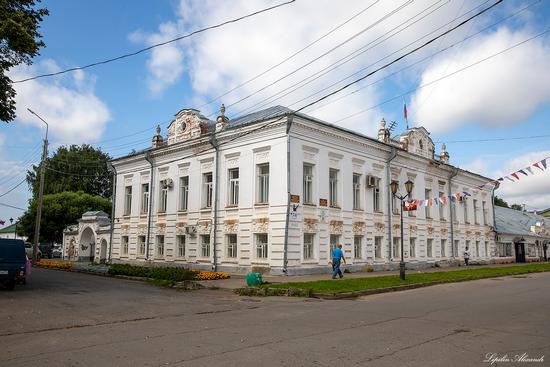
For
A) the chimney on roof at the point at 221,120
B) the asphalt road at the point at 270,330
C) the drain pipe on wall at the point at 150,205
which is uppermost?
the chimney on roof at the point at 221,120

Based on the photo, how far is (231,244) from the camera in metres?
26.0

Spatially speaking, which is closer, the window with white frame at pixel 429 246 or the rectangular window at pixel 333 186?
the rectangular window at pixel 333 186

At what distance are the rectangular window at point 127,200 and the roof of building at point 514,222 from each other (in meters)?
34.6

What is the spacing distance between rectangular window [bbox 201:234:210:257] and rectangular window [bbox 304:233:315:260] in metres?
6.85

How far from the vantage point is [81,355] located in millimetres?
6676

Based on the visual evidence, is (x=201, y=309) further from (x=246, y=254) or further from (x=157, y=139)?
(x=157, y=139)

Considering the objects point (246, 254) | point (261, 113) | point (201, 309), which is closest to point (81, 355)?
point (201, 309)

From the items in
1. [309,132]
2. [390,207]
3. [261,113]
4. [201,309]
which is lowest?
[201,309]

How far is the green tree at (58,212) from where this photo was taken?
51175mm

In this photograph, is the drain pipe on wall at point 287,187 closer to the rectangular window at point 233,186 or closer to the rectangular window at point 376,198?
the rectangular window at point 233,186

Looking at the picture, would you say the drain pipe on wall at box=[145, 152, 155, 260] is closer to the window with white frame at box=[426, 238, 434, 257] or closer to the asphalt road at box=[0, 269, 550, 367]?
the asphalt road at box=[0, 269, 550, 367]

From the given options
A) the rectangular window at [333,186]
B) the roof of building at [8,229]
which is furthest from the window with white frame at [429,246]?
the roof of building at [8,229]

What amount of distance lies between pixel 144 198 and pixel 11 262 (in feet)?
55.5

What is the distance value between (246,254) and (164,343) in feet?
56.1
